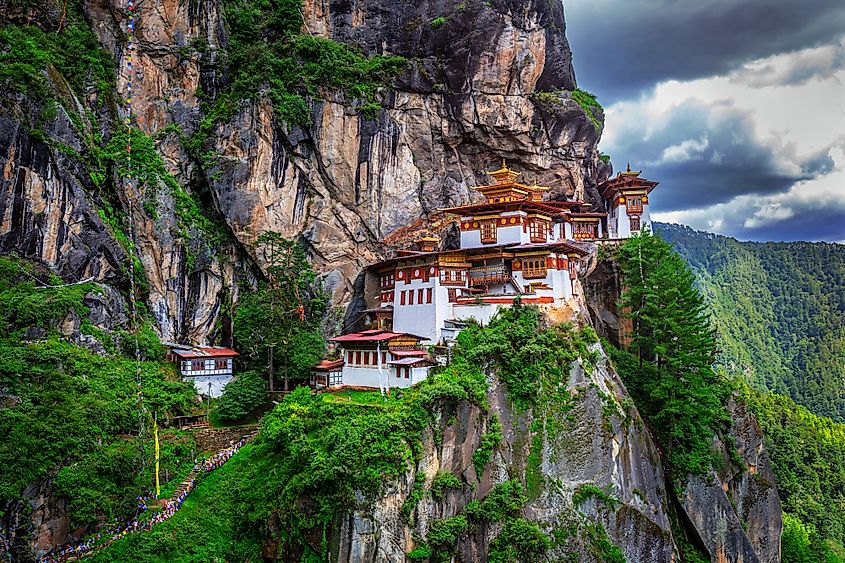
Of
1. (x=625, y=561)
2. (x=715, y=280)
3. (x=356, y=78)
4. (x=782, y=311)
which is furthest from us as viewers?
(x=715, y=280)

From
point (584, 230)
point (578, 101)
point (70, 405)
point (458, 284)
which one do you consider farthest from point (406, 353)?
point (578, 101)

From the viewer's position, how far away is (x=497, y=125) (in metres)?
44.7

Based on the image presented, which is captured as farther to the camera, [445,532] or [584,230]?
[584,230]

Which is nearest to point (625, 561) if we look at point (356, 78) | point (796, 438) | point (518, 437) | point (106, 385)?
point (518, 437)

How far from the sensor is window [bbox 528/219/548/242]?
39.4 metres

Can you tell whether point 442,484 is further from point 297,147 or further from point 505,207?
point 297,147

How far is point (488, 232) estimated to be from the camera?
130 ft

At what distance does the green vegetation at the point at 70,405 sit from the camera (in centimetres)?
2258

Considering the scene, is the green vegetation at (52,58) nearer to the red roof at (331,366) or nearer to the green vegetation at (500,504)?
the red roof at (331,366)

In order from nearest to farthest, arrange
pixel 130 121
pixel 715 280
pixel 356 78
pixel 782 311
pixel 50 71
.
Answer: pixel 50 71
pixel 130 121
pixel 356 78
pixel 782 311
pixel 715 280

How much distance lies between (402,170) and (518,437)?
22781 millimetres

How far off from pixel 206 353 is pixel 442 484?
1755 cm

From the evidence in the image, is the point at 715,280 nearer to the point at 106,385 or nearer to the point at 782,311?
the point at 782,311

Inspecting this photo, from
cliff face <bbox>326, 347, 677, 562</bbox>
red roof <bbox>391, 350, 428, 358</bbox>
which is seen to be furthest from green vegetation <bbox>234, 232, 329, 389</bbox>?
cliff face <bbox>326, 347, 677, 562</bbox>
